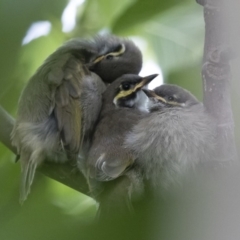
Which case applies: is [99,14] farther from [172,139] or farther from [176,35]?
[172,139]

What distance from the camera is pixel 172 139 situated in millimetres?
936

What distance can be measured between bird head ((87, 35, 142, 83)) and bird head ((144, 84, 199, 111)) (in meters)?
0.13

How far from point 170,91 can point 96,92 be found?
153 millimetres

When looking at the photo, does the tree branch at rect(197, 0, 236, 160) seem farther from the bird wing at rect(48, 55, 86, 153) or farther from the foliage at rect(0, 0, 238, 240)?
the bird wing at rect(48, 55, 86, 153)

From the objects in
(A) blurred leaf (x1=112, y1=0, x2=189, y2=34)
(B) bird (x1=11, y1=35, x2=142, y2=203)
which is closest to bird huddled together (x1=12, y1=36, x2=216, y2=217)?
(B) bird (x1=11, y1=35, x2=142, y2=203)

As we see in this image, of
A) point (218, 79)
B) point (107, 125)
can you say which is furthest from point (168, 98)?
point (218, 79)

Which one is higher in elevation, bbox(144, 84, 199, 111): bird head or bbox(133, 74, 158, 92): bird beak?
bbox(133, 74, 158, 92): bird beak

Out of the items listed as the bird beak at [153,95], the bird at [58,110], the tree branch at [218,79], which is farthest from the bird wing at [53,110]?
the tree branch at [218,79]

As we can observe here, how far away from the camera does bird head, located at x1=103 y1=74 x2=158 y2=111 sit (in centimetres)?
105

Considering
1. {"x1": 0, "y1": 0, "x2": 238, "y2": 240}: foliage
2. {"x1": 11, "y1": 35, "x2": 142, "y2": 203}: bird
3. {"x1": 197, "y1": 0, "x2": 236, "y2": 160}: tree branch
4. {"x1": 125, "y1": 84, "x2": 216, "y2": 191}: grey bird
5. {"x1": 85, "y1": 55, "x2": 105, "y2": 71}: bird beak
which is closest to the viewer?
{"x1": 0, "y1": 0, "x2": 238, "y2": 240}: foliage

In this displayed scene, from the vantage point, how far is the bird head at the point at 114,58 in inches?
44.6

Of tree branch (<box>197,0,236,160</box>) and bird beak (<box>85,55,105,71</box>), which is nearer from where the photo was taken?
tree branch (<box>197,0,236,160</box>)

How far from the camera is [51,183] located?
Result: 29.0 inches

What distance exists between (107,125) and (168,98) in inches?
5.3
